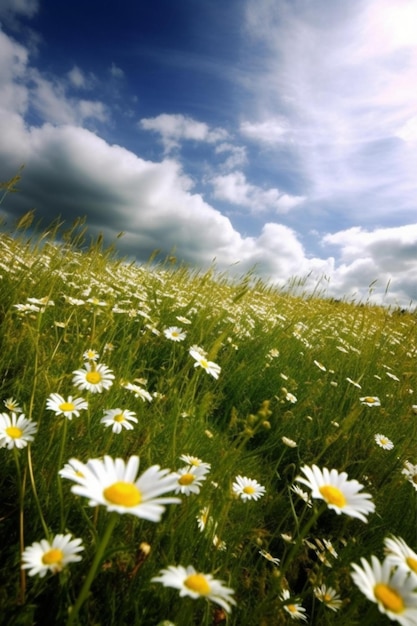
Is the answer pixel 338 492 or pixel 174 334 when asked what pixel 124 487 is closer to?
pixel 338 492

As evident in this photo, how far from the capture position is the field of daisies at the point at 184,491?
2.77ft

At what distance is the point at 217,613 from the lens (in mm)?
1188

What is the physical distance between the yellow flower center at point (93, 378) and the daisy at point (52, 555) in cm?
69

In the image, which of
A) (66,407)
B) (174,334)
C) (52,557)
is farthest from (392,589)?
(174,334)

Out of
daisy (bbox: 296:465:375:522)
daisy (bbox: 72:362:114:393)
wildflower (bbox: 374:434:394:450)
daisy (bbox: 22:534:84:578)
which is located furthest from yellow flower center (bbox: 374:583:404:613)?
wildflower (bbox: 374:434:394:450)

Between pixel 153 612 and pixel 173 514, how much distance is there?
28 cm

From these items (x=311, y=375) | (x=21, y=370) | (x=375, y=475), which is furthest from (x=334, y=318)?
(x=21, y=370)

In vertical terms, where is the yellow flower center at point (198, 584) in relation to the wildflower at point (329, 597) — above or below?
above

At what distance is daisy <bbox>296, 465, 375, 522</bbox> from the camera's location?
2.91 ft

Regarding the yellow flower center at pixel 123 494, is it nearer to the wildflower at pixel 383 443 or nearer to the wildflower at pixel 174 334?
the wildflower at pixel 174 334

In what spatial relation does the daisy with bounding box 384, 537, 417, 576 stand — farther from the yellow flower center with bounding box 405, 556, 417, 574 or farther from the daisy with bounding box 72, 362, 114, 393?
the daisy with bounding box 72, 362, 114, 393

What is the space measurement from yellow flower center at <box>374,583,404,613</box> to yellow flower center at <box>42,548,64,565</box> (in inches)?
28.6

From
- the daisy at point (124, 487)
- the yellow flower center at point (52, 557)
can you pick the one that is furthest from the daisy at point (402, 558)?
the yellow flower center at point (52, 557)

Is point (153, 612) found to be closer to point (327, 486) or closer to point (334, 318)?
point (327, 486)
